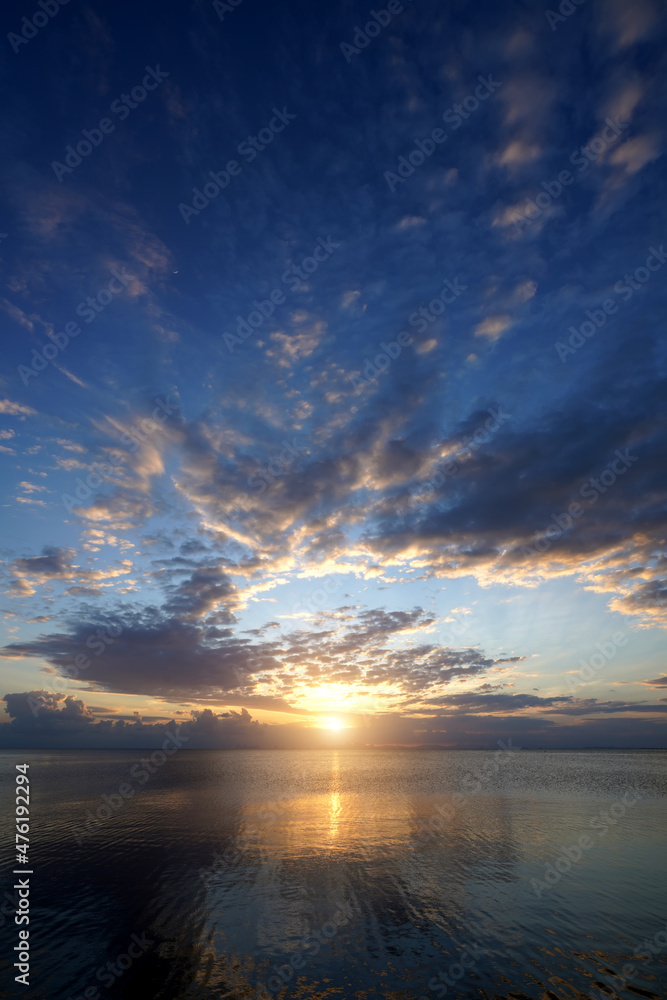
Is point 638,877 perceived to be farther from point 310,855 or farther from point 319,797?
point 319,797

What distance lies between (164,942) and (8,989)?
23.4 ft

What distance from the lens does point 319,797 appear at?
84312 mm

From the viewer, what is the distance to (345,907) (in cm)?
2952

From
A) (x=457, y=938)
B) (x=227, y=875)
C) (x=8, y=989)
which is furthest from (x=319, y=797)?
(x=8, y=989)

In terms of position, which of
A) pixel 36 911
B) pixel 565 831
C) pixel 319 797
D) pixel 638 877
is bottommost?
pixel 319 797

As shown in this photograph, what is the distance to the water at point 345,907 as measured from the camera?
69.1 ft

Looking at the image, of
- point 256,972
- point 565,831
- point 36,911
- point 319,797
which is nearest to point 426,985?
point 256,972

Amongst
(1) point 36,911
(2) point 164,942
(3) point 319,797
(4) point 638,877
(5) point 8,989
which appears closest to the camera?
(5) point 8,989

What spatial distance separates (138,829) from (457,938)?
42.8 metres

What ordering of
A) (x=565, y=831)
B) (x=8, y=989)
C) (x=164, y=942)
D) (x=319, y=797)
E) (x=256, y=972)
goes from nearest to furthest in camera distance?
1. (x=8, y=989)
2. (x=256, y=972)
3. (x=164, y=942)
4. (x=565, y=831)
5. (x=319, y=797)

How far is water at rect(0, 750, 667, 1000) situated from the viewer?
69.1 feet

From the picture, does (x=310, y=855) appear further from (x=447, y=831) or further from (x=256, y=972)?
(x=256, y=972)

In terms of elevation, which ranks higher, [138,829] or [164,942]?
[164,942]

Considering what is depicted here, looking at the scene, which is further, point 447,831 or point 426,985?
point 447,831
